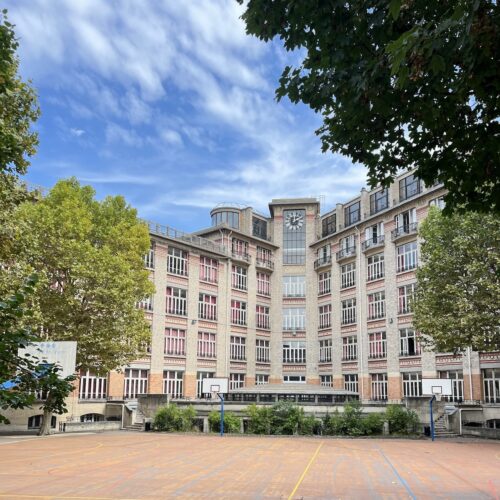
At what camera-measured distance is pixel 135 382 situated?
44062 mm

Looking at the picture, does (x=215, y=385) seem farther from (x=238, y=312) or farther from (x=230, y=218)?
(x=230, y=218)

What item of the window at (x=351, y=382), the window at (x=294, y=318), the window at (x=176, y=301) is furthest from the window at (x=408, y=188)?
the window at (x=176, y=301)

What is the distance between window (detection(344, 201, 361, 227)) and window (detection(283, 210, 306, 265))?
543 centimetres

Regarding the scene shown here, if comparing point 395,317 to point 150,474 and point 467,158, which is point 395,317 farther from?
point 467,158

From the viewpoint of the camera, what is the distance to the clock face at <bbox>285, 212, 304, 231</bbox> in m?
57.7

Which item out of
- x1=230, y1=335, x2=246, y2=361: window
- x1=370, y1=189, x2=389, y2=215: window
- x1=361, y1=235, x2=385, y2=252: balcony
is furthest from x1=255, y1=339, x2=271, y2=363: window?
x1=370, y1=189, x2=389, y2=215: window

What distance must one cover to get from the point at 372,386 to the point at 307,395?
38.0 ft

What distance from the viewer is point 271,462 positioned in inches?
797

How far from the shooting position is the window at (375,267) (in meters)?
47.9

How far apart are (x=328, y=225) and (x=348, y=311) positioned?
9982mm

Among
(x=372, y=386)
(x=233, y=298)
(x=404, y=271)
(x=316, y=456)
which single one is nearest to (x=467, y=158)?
(x=316, y=456)

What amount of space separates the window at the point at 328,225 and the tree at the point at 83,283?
2857 cm

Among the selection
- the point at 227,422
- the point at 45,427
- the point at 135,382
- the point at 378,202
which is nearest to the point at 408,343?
the point at 378,202

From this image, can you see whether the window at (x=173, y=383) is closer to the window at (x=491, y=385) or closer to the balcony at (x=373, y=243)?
the balcony at (x=373, y=243)
